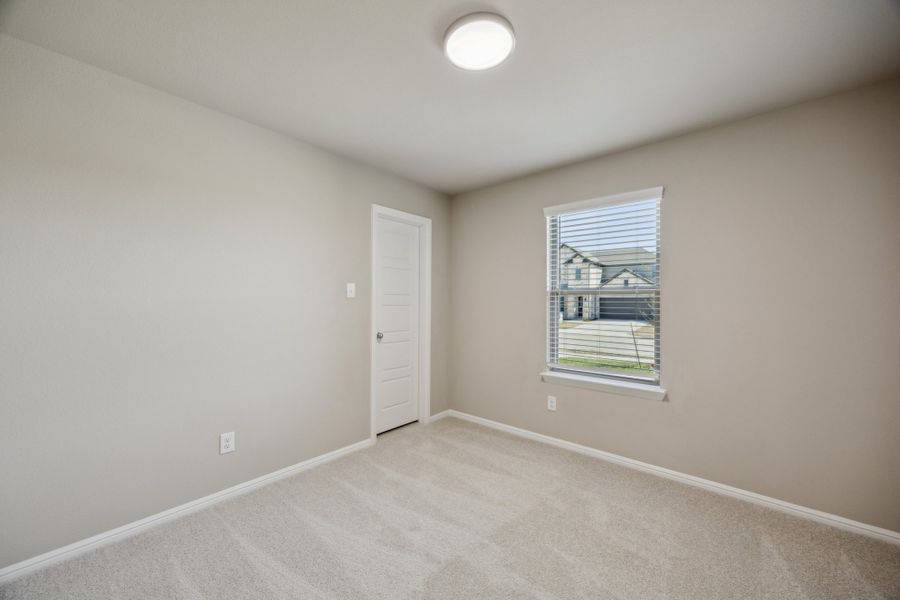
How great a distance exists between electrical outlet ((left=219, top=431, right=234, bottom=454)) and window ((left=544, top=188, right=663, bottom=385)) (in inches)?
100.0

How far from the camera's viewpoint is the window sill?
8.90 feet

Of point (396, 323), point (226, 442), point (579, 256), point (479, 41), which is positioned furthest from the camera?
point (396, 323)

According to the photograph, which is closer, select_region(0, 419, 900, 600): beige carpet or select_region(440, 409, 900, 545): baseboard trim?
select_region(0, 419, 900, 600): beige carpet

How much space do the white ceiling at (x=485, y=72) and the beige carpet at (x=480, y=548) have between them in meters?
2.47

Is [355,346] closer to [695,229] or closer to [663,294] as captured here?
[663,294]

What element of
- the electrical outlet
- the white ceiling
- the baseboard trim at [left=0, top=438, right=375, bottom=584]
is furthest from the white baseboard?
the white ceiling

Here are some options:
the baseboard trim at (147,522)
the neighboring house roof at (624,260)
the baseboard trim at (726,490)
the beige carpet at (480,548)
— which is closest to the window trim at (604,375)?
the neighboring house roof at (624,260)

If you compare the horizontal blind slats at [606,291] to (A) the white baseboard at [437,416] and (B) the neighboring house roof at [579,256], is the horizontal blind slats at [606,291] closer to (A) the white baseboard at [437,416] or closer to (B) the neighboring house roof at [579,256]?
(B) the neighboring house roof at [579,256]

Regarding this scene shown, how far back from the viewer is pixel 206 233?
2.27 m

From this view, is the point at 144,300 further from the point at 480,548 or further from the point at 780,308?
the point at 780,308

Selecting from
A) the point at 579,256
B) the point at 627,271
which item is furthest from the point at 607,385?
the point at 579,256

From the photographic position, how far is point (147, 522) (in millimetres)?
2025

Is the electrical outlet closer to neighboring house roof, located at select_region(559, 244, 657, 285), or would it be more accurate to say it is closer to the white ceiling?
the white ceiling

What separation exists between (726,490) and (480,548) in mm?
1745
